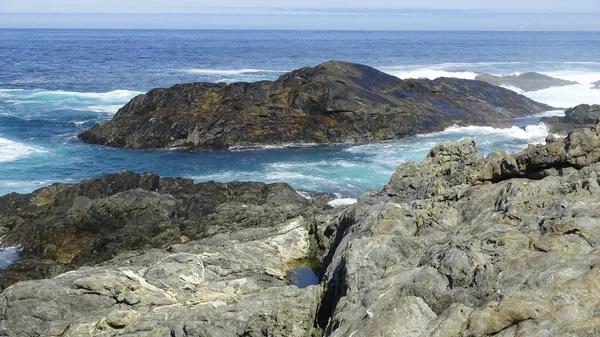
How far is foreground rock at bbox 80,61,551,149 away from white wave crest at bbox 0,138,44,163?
4.05 m

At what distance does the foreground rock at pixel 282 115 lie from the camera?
40.4 meters

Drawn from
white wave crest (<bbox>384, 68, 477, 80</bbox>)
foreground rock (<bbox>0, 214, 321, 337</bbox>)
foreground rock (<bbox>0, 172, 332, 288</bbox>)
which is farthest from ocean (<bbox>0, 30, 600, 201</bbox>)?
foreground rock (<bbox>0, 214, 321, 337</bbox>)

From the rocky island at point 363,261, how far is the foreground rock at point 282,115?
1786 cm

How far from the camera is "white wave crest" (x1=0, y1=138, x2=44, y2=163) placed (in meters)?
37.2

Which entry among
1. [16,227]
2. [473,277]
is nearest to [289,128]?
[16,227]

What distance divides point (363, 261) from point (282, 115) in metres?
30.9

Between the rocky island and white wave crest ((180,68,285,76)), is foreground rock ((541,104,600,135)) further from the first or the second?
white wave crest ((180,68,285,76))

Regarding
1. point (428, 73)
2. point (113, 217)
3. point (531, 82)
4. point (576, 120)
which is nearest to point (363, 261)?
point (113, 217)

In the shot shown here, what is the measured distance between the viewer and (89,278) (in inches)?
532

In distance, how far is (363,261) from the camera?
450 inches

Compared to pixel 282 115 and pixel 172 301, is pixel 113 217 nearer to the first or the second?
pixel 172 301

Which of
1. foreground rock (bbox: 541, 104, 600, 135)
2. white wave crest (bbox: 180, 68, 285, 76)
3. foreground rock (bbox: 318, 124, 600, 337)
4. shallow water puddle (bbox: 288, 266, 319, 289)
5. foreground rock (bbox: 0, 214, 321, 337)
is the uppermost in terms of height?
foreground rock (bbox: 318, 124, 600, 337)

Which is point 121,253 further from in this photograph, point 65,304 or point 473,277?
→ point 473,277

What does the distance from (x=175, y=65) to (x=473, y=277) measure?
94489 millimetres
